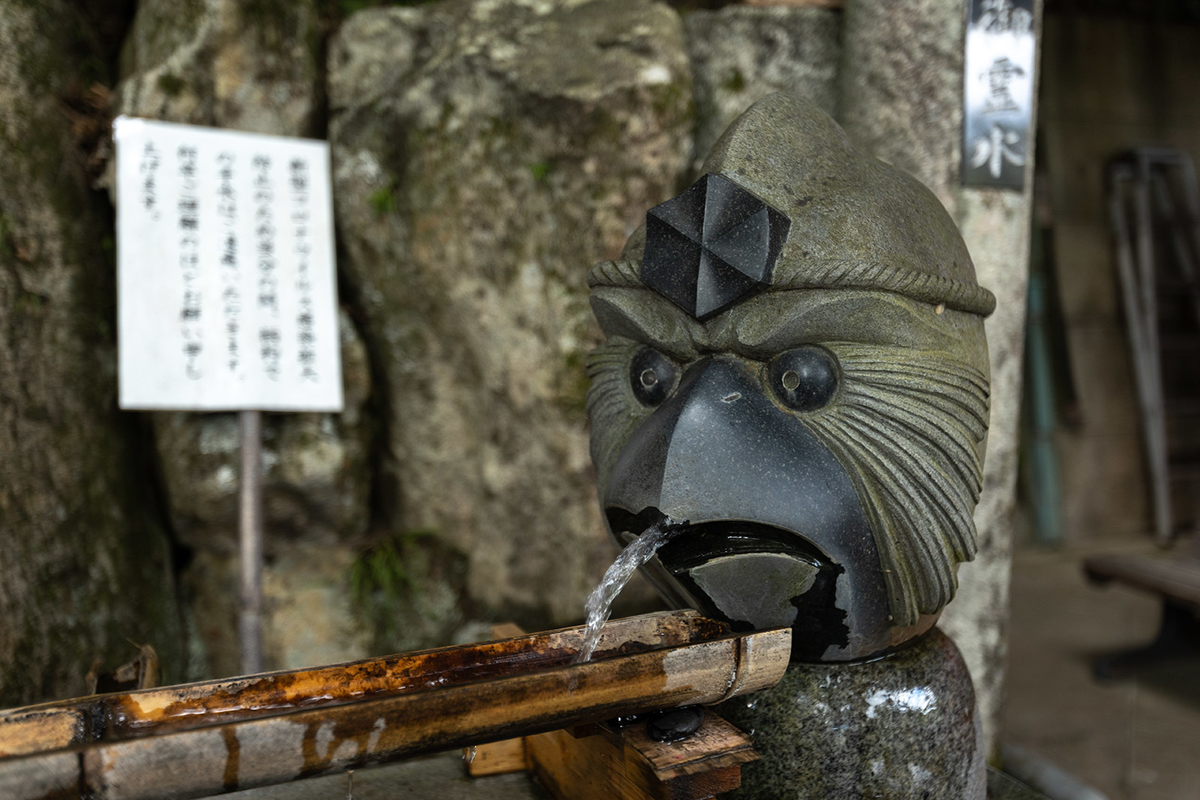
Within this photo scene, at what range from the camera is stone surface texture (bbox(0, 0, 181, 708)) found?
2.66 metres

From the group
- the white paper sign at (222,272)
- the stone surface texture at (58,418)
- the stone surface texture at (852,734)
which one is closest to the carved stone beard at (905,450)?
the stone surface texture at (852,734)

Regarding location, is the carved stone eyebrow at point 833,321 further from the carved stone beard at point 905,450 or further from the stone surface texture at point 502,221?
the stone surface texture at point 502,221

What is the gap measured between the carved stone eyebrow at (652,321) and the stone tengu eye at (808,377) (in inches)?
6.9

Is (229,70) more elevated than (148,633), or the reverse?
(229,70)

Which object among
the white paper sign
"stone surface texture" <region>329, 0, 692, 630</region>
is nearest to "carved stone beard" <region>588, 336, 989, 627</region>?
"stone surface texture" <region>329, 0, 692, 630</region>

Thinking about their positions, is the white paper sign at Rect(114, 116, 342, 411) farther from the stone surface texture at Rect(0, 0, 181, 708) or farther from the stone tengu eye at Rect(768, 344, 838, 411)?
the stone tengu eye at Rect(768, 344, 838, 411)

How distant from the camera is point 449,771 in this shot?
1.84 m

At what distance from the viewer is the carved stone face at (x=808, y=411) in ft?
4.82

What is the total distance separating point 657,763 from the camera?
1281mm

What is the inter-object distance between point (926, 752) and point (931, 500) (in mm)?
496

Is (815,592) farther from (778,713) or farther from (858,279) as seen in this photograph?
(858,279)

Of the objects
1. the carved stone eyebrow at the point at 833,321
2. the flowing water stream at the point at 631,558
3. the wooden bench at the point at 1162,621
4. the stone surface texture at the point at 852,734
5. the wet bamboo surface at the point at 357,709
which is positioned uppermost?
the carved stone eyebrow at the point at 833,321

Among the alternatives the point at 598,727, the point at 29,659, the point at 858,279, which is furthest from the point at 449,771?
the point at 29,659

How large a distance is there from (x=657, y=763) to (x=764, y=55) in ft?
8.35
